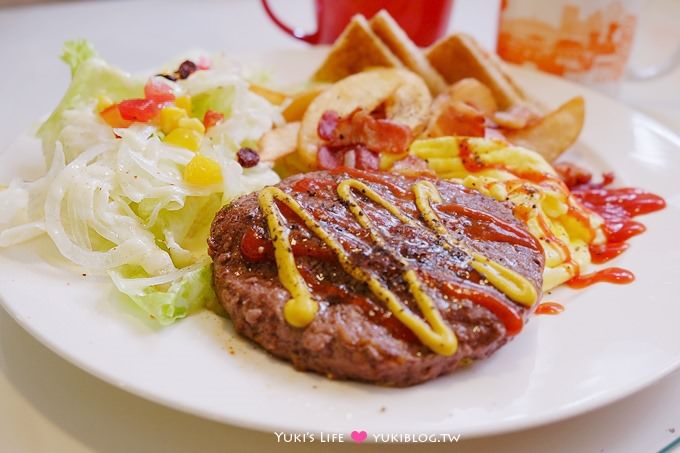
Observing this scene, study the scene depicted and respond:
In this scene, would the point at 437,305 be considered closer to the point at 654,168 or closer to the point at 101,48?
the point at 654,168

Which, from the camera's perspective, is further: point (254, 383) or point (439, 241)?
point (439, 241)

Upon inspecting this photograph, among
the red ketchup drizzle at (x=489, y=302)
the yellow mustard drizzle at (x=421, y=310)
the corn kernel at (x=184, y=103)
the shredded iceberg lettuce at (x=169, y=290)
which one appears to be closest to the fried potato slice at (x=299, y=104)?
the corn kernel at (x=184, y=103)

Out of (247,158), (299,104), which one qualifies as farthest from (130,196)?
(299,104)

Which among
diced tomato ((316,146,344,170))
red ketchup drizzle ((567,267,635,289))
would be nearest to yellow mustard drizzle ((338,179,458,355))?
red ketchup drizzle ((567,267,635,289))

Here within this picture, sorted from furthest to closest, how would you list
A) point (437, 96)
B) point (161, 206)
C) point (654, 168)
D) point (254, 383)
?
point (437, 96) < point (654, 168) < point (161, 206) < point (254, 383)

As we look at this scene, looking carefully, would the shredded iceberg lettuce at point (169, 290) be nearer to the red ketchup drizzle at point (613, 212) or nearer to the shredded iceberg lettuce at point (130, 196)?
the shredded iceberg lettuce at point (130, 196)

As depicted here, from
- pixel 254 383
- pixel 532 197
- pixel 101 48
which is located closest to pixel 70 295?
pixel 254 383

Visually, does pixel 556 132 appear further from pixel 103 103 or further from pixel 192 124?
pixel 103 103
